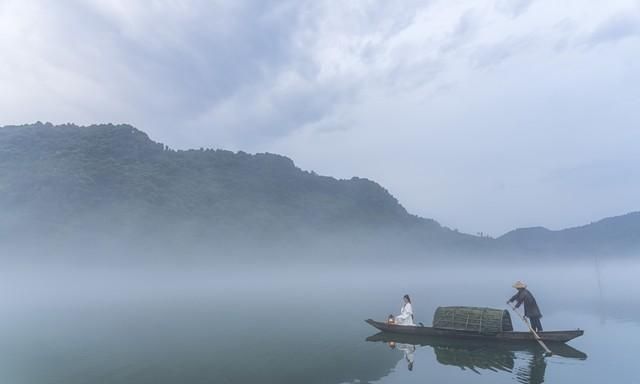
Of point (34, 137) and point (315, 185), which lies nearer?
point (34, 137)

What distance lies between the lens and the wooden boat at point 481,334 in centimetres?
2245

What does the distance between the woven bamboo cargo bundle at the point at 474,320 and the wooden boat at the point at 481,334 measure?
283mm

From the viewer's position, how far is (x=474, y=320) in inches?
965

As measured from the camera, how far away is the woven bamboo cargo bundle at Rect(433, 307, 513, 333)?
23.9 metres

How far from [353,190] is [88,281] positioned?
114 metres

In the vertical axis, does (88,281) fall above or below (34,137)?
below

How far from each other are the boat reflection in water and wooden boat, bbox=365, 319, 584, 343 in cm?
33

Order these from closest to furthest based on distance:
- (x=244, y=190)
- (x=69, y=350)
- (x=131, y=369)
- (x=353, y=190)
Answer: (x=131, y=369)
(x=69, y=350)
(x=244, y=190)
(x=353, y=190)

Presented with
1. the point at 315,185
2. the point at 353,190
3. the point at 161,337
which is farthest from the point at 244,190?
the point at 161,337

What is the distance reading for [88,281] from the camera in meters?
101

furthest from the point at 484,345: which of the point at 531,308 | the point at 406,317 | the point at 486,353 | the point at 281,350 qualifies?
the point at 281,350

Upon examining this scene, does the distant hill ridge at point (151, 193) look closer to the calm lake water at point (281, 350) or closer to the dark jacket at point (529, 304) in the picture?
the calm lake water at point (281, 350)

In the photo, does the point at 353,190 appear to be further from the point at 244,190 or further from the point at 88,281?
the point at 88,281

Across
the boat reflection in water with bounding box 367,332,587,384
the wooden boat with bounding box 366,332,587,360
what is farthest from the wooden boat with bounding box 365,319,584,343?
the boat reflection in water with bounding box 367,332,587,384
